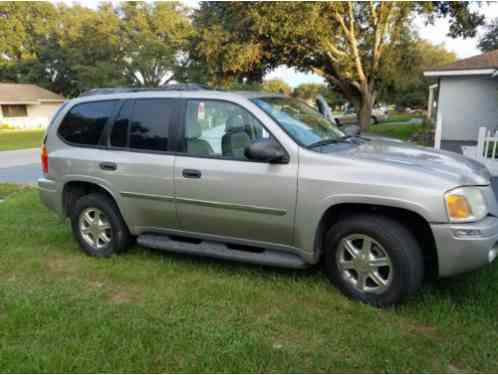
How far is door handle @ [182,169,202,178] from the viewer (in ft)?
13.1

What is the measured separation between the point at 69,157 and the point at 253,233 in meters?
2.45

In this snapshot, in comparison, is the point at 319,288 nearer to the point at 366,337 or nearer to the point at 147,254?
the point at 366,337

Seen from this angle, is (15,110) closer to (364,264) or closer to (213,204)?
(213,204)

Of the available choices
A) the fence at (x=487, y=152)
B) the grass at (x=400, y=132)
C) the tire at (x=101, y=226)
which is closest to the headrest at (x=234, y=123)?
the tire at (x=101, y=226)

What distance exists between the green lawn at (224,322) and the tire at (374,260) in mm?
151

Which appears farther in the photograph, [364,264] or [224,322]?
[364,264]

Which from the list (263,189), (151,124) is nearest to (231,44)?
(151,124)

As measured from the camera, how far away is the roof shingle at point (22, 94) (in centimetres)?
3849

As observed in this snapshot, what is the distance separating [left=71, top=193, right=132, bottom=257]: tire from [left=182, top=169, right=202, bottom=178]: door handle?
3.75ft

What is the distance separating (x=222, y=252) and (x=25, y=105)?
43.7m

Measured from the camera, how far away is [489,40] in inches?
1631

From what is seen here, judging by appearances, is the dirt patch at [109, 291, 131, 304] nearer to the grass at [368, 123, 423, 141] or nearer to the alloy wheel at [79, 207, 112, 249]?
the alloy wheel at [79, 207, 112, 249]

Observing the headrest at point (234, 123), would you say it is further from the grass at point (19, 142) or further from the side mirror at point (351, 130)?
the grass at point (19, 142)

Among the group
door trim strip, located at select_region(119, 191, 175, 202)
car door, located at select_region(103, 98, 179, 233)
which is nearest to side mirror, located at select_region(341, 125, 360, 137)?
car door, located at select_region(103, 98, 179, 233)
